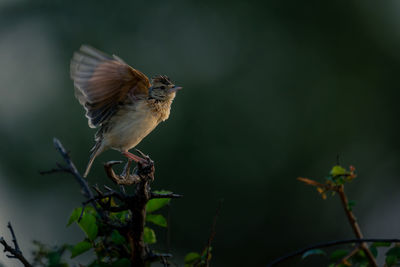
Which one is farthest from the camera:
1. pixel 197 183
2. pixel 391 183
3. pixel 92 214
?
pixel 391 183

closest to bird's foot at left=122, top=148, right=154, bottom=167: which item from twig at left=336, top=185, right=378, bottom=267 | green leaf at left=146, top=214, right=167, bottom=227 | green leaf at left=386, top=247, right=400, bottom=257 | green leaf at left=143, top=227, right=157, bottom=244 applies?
green leaf at left=146, top=214, right=167, bottom=227

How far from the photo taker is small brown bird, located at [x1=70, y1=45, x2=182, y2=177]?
12.1ft

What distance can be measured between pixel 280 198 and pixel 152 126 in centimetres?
587

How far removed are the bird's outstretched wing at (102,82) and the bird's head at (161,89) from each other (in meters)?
0.08

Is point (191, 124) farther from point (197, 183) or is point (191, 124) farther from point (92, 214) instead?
point (92, 214)

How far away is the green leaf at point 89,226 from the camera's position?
5.90 ft

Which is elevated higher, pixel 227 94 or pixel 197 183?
pixel 227 94

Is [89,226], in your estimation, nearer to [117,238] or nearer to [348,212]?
[117,238]

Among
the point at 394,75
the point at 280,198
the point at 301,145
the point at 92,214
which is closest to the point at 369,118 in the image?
the point at 394,75

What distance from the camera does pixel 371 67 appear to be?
11117 mm

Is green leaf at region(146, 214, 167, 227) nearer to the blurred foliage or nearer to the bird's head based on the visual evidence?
the blurred foliage

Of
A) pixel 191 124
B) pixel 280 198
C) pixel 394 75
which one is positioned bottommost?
pixel 280 198

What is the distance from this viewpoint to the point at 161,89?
4172 millimetres

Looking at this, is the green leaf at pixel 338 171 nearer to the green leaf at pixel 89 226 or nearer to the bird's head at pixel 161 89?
the green leaf at pixel 89 226
